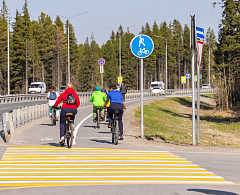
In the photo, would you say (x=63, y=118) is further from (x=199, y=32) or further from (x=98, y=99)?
(x=98, y=99)

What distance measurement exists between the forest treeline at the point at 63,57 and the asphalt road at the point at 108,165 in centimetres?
3038

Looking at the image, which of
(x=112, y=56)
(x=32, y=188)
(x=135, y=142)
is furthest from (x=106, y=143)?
(x=112, y=56)

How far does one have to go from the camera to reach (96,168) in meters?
8.46

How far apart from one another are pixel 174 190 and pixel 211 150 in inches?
222

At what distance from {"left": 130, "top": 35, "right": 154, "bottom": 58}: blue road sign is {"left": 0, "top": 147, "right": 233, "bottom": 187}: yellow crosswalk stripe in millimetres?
4317

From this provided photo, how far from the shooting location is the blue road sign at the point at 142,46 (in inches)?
564

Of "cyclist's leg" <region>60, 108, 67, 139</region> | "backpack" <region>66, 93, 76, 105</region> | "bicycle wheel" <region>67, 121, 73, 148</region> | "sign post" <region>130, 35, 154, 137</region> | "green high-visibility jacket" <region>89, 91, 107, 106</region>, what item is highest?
"sign post" <region>130, 35, 154, 137</region>

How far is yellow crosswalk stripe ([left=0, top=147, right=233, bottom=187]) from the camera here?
284 inches

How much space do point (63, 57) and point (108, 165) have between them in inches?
4134

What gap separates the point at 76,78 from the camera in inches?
4882

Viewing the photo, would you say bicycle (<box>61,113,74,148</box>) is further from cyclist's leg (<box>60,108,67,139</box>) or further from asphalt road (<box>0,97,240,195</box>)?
asphalt road (<box>0,97,240,195</box>)

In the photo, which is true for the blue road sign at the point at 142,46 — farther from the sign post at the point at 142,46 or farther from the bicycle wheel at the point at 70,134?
the bicycle wheel at the point at 70,134

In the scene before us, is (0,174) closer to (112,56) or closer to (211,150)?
(211,150)

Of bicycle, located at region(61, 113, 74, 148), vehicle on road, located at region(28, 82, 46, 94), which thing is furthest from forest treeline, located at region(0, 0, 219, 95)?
bicycle, located at region(61, 113, 74, 148)
